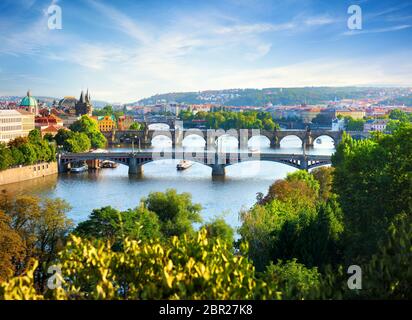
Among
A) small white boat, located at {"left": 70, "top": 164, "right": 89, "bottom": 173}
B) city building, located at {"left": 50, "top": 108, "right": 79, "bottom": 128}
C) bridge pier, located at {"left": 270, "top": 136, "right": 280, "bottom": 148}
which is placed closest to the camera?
small white boat, located at {"left": 70, "top": 164, "right": 89, "bottom": 173}

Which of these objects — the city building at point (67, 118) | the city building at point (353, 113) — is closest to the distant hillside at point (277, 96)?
the city building at point (353, 113)

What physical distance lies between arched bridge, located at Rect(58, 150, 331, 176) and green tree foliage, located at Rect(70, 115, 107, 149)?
7.28 m

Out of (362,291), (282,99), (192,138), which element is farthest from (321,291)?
(282,99)

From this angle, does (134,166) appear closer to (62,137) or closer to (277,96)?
(62,137)

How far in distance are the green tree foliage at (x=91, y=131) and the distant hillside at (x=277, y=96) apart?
3000cm

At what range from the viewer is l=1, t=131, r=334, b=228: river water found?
1310cm

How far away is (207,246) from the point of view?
3195 millimetres

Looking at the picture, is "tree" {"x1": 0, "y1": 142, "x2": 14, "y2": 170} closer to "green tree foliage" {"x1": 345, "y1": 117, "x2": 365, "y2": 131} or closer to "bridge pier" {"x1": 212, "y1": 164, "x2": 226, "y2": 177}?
"bridge pier" {"x1": 212, "y1": 164, "x2": 226, "y2": 177}

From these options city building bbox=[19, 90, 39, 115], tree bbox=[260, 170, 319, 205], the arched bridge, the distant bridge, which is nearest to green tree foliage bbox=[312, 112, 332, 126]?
the distant bridge

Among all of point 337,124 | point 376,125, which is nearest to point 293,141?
point 376,125

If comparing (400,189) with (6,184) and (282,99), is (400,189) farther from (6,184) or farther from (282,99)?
(282,99)

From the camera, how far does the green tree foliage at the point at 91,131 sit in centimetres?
2830

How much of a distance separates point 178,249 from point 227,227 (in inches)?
220

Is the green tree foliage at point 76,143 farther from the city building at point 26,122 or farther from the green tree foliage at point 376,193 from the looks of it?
the green tree foliage at point 376,193
